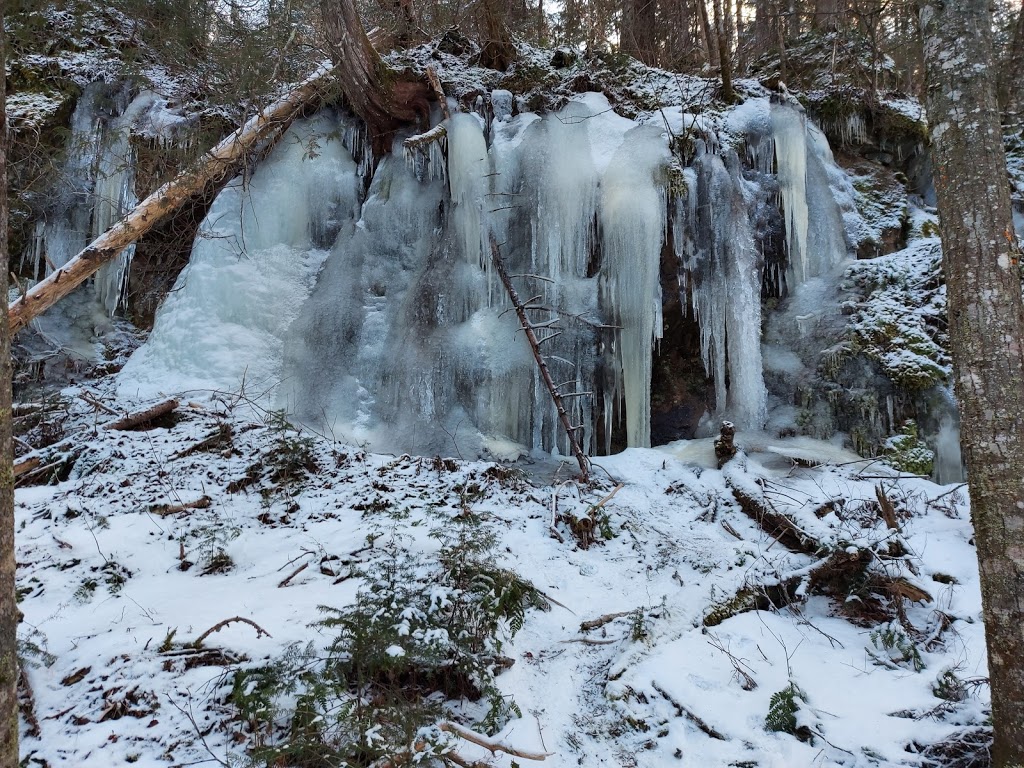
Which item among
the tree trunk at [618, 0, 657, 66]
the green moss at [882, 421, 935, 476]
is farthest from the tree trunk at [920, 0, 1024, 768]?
the tree trunk at [618, 0, 657, 66]

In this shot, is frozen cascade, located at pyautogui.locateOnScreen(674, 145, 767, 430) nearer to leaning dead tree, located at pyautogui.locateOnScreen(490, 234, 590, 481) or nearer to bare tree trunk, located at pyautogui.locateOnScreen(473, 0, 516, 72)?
leaning dead tree, located at pyautogui.locateOnScreen(490, 234, 590, 481)

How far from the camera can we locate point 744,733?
2.22m

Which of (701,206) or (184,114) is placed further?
(184,114)

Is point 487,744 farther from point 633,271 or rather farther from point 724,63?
point 724,63

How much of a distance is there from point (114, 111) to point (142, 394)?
16.5 feet

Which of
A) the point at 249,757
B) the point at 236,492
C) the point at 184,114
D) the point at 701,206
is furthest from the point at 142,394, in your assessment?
the point at 701,206

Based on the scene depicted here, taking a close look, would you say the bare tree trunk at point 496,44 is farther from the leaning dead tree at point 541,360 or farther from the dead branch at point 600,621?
the dead branch at point 600,621

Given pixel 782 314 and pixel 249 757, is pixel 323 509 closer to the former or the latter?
pixel 249 757

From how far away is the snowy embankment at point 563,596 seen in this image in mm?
2211

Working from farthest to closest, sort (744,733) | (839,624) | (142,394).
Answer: (142,394)
(839,624)
(744,733)

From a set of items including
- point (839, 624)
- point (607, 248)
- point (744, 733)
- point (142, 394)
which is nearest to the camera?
point (744, 733)

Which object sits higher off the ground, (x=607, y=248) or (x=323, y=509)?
(x=607, y=248)

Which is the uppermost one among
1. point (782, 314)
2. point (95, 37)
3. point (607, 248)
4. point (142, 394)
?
point (95, 37)

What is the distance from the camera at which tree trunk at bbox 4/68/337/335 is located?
16.4ft
